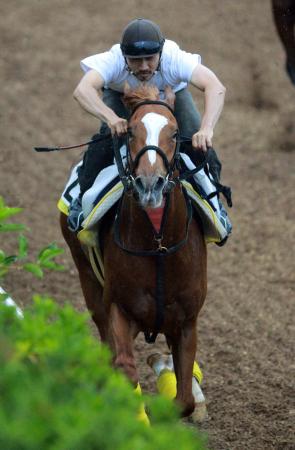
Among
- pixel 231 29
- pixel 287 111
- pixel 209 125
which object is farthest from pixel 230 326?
pixel 231 29

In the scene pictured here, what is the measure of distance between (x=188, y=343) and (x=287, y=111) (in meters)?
7.97

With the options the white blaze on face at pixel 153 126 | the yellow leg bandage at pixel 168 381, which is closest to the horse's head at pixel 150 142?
the white blaze on face at pixel 153 126

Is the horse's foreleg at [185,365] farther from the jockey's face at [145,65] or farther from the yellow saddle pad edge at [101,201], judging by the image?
the jockey's face at [145,65]

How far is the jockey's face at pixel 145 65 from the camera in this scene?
6004 millimetres

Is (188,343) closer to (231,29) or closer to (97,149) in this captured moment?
(97,149)

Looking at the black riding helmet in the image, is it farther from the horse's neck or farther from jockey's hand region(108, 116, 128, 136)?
the horse's neck

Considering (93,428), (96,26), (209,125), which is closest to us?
(93,428)

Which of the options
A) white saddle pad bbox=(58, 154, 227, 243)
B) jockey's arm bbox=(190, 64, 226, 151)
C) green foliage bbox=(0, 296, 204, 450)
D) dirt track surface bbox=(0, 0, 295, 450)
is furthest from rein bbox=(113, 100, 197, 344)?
green foliage bbox=(0, 296, 204, 450)

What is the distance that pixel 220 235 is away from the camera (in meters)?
6.21

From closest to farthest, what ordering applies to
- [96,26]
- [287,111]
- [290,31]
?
[290,31]
[287,111]
[96,26]

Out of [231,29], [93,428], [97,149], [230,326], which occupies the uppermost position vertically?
[93,428]

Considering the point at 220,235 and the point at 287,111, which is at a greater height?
the point at 220,235

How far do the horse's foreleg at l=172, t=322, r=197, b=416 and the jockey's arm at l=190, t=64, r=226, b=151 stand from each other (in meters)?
1.13

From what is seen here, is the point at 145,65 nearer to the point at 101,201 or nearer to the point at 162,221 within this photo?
Result: the point at 101,201
